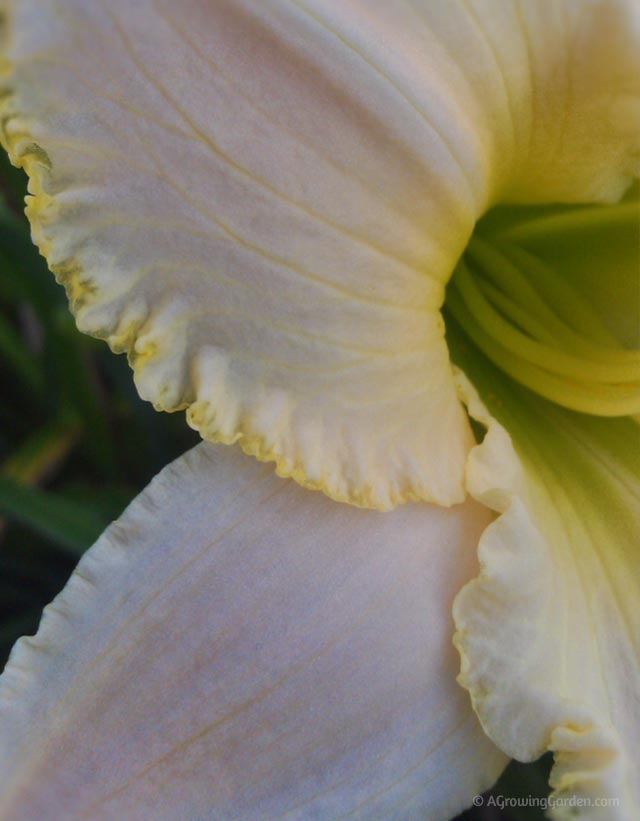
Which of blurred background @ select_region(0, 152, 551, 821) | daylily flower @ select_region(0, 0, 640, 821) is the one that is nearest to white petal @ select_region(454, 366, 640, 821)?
daylily flower @ select_region(0, 0, 640, 821)

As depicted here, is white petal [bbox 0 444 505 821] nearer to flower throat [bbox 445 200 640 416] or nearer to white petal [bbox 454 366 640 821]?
white petal [bbox 454 366 640 821]

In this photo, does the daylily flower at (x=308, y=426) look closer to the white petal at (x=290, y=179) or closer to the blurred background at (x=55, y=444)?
the white petal at (x=290, y=179)

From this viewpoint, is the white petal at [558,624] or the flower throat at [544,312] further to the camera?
the flower throat at [544,312]

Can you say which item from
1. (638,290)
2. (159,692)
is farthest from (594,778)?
(638,290)

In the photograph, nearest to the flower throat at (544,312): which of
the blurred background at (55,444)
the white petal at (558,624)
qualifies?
the white petal at (558,624)

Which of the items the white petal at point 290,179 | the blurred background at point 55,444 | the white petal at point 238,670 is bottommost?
the blurred background at point 55,444

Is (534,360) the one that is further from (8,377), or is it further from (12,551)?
(8,377)

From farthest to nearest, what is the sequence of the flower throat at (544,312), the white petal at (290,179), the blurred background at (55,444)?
the blurred background at (55,444) < the flower throat at (544,312) < the white petal at (290,179)
